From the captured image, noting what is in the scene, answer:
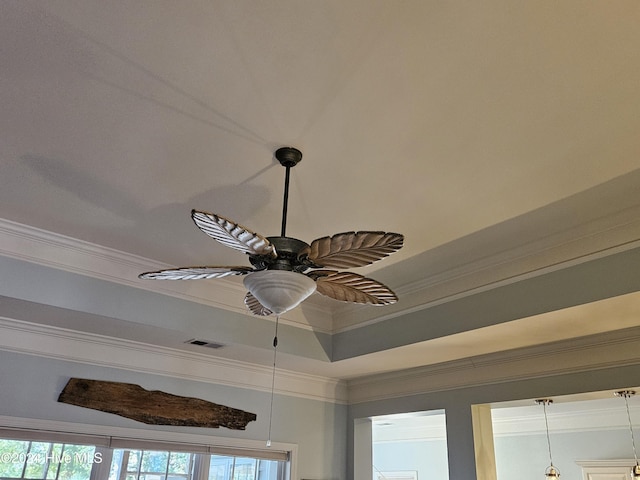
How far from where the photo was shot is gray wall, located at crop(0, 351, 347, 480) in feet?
10.2

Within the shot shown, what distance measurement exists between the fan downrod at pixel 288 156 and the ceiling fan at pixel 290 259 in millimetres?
440

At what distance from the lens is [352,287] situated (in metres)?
2.05

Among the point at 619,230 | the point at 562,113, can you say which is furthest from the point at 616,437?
the point at 562,113

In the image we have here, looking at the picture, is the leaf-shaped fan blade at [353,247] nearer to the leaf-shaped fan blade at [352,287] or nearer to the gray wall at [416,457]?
the leaf-shaped fan blade at [352,287]

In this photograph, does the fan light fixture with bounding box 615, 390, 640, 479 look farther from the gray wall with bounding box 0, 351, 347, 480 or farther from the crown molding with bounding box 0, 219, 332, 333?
the crown molding with bounding box 0, 219, 332, 333

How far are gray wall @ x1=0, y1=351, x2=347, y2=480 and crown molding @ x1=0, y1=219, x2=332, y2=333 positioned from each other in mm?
663

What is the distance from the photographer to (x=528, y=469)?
6.32m

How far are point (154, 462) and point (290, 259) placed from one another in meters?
2.45

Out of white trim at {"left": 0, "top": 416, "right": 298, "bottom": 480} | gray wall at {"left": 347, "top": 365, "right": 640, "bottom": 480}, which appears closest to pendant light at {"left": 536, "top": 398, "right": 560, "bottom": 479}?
gray wall at {"left": 347, "top": 365, "right": 640, "bottom": 480}

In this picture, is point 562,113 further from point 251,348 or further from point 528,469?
point 528,469

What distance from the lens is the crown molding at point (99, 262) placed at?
112 inches

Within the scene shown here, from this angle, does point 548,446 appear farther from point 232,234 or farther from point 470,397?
point 232,234

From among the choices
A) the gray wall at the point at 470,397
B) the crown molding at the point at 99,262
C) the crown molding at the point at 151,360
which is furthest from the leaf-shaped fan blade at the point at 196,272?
the gray wall at the point at 470,397

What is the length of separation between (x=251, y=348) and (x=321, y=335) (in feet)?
2.01
